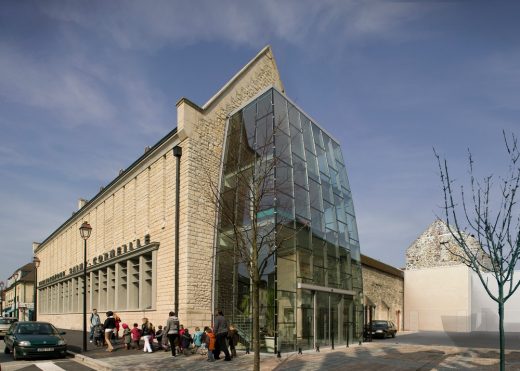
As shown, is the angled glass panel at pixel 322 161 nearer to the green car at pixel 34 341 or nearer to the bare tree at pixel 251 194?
the bare tree at pixel 251 194

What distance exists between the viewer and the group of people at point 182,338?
13992mm

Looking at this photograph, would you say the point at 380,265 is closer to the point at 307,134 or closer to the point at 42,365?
the point at 307,134

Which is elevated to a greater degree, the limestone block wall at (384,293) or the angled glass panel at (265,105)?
the angled glass panel at (265,105)

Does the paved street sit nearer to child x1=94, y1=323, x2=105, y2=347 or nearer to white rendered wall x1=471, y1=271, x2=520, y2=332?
child x1=94, y1=323, x2=105, y2=347

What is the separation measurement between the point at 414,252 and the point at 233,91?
38.9 m

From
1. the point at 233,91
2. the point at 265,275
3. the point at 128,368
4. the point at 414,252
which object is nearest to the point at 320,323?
the point at 265,275

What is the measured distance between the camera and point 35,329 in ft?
54.1

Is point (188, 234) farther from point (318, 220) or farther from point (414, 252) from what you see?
point (414, 252)

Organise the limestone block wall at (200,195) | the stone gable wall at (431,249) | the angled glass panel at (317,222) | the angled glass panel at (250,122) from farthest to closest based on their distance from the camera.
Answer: the stone gable wall at (431,249) < the angled glass panel at (250,122) < the angled glass panel at (317,222) < the limestone block wall at (200,195)

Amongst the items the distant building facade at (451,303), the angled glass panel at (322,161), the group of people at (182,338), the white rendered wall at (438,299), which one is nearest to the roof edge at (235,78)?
the angled glass panel at (322,161)

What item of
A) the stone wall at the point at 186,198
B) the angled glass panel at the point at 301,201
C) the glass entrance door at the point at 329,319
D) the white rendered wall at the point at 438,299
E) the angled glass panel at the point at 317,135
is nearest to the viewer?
the glass entrance door at the point at 329,319

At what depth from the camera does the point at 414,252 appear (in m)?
52.7

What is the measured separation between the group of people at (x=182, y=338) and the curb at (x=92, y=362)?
127 centimetres

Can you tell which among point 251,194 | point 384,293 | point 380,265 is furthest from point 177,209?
point 384,293
